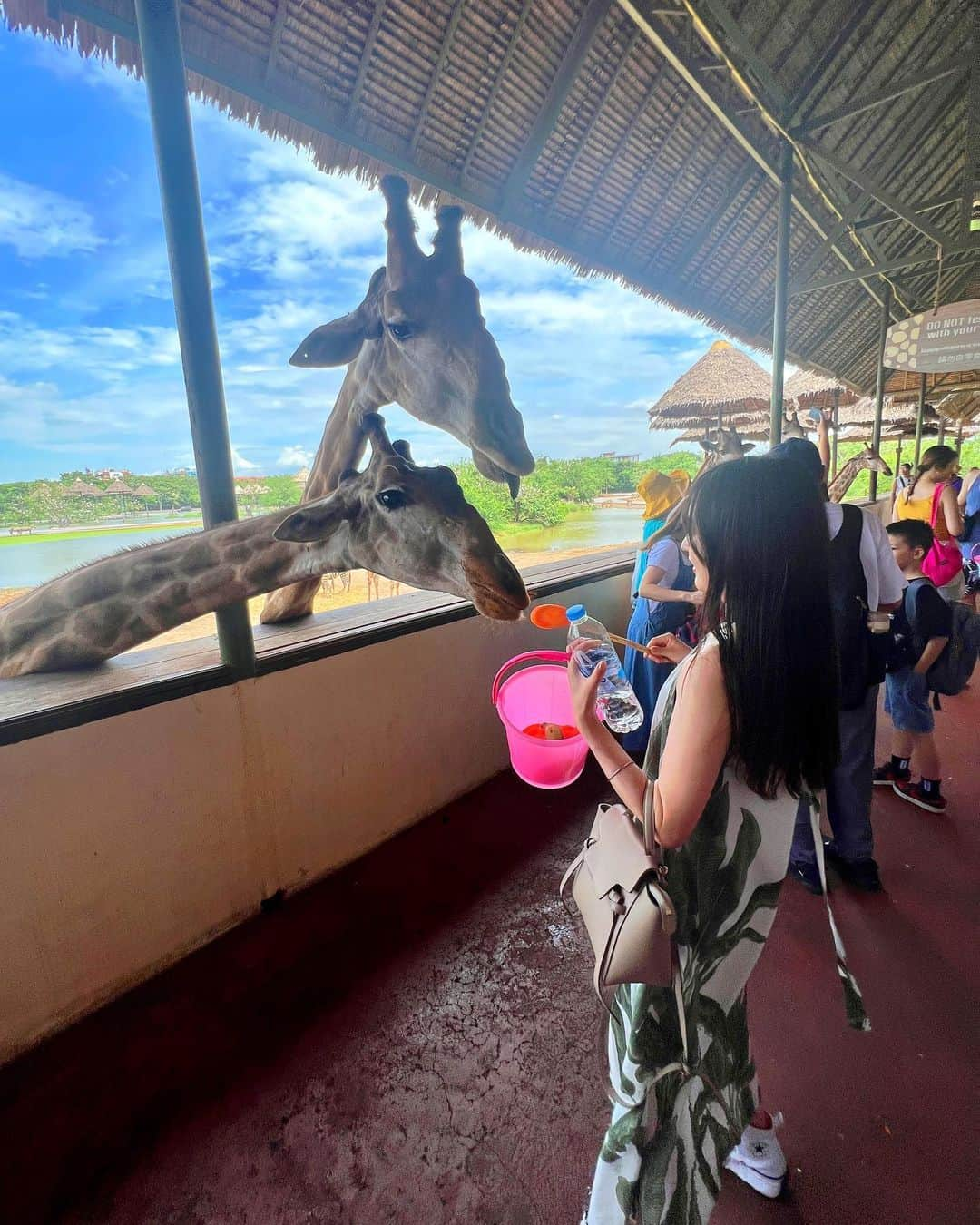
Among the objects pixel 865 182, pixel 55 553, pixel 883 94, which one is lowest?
pixel 55 553

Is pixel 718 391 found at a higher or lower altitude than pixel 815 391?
lower

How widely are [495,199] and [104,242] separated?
207 centimetres

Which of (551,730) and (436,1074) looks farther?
(551,730)

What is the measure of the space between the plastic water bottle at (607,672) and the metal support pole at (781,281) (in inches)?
137

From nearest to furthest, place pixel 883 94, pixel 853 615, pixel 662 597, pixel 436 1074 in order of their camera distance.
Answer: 1. pixel 436 1074
2. pixel 853 615
3. pixel 662 597
4. pixel 883 94

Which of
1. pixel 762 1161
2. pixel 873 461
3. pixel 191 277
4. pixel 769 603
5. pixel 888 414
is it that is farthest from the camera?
pixel 888 414

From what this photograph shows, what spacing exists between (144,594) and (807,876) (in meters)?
→ 2.78

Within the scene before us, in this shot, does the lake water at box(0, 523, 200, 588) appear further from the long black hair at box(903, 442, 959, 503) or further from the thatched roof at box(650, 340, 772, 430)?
the thatched roof at box(650, 340, 772, 430)

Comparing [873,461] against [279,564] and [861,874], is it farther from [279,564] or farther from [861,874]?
[279,564]

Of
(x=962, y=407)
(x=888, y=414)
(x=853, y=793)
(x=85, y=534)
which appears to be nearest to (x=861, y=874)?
(x=853, y=793)

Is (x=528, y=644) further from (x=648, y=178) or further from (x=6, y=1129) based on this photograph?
(x=648, y=178)

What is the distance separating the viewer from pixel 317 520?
1554mm

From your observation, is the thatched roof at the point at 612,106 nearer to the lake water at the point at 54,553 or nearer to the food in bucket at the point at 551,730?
the lake water at the point at 54,553

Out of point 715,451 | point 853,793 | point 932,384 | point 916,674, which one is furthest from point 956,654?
point 932,384
